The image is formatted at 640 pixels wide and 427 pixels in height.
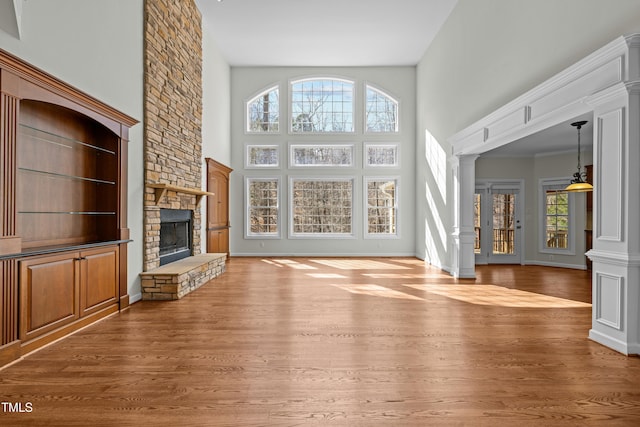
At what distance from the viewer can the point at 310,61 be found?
997cm

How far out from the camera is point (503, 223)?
30.6 feet

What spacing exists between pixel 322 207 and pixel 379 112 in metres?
3.13

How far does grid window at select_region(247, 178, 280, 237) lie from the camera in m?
10.4

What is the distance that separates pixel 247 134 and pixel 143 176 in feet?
17.7

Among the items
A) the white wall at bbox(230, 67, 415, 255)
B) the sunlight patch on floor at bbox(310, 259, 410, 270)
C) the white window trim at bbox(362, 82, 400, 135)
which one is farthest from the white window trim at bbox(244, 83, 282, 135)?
the sunlight patch on floor at bbox(310, 259, 410, 270)

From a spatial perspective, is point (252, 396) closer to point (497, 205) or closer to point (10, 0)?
point (10, 0)

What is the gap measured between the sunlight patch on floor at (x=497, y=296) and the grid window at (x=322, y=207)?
14.8 feet

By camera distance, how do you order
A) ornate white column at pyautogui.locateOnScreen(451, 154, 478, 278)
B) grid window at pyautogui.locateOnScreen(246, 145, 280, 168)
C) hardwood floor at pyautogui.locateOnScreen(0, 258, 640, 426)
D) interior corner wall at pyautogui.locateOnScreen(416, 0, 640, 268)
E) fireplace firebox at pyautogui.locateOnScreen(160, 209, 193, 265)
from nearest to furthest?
hardwood floor at pyautogui.locateOnScreen(0, 258, 640, 426), interior corner wall at pyautogui.locateOnScreen(416, 0, 640, 268), fireplace firebox at pyautogui.locateOnScreen(160, 209, 193, 265), ornate white column at pyautogui.locateOnScreen(451, 154, 478, 278), grid window at pyautogui.locateOnScreen(246, 145, 280, 168)

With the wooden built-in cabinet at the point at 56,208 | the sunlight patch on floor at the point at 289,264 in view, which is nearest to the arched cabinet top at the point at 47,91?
the wooden built-in cabinet at the point at 56,208

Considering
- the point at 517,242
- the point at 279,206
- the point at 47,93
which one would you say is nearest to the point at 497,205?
the point at 517,242

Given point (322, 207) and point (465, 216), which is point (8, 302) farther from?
point (322, 207)

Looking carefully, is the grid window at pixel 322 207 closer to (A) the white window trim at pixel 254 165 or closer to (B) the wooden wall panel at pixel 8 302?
(A) the white window trim at pixel 254 165

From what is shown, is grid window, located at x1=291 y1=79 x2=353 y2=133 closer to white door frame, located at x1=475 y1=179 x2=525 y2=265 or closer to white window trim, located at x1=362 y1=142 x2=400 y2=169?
white window trim, located at x1=362 y1=142 x2=400 y2=169

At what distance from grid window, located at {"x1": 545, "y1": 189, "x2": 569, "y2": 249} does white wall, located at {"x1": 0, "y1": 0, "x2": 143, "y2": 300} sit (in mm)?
8964
